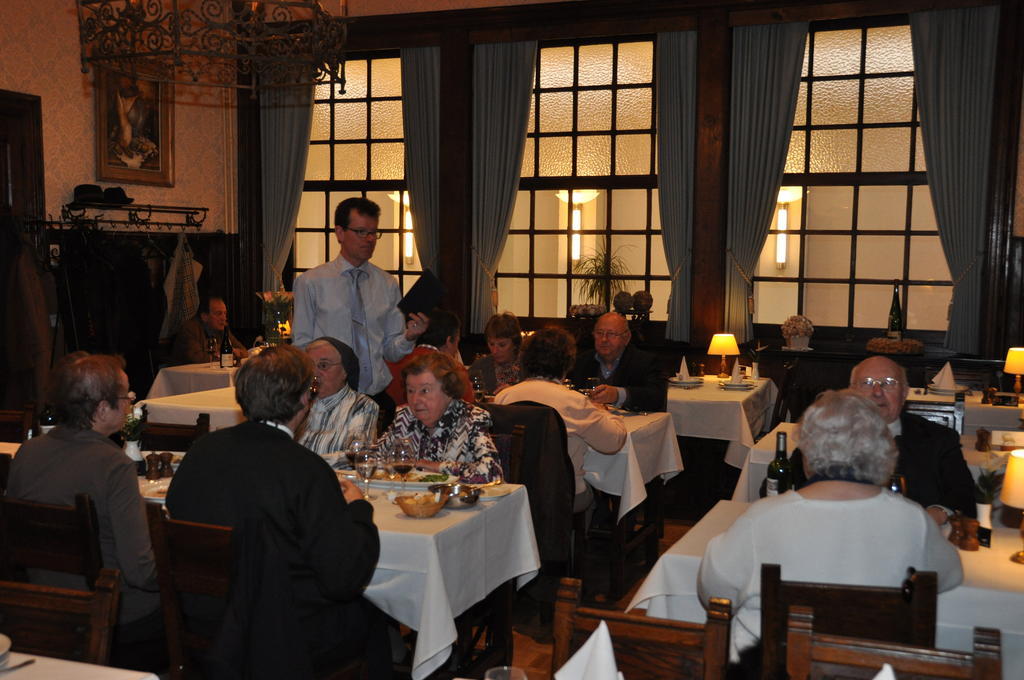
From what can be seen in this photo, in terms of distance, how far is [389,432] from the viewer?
4.23 metres

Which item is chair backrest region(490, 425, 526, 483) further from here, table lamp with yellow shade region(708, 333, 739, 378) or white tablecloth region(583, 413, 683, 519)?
table lamp with yellow shade region(708, 333, 739, 378)

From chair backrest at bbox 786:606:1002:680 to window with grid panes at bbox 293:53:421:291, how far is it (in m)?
8.28

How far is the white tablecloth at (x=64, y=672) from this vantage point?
2.02 meters

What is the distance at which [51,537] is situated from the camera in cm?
291

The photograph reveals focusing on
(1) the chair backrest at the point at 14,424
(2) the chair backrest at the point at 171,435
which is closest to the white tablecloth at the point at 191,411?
(1) the chair backrest at the point at 14,424

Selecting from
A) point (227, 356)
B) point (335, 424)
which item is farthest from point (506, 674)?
point (227, 356)

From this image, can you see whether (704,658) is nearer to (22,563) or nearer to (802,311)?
(22,563)

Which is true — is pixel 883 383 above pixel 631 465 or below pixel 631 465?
above

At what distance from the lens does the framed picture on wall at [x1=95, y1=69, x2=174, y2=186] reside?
8820mm

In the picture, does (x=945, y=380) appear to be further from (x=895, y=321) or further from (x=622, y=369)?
(x=622, y=369)

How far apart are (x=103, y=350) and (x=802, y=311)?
6.12m

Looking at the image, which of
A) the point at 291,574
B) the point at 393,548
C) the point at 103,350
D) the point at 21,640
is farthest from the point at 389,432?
the point at 103,350

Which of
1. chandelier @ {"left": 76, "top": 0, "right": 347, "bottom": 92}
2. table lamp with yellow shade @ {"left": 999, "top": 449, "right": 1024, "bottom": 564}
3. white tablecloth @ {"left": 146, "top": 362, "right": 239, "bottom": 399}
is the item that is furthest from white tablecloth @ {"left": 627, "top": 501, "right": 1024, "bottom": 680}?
white tablecloth @ {"left": 146, "top": 362, "right": 239, "bottom": 399}

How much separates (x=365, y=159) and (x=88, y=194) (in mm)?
2835
